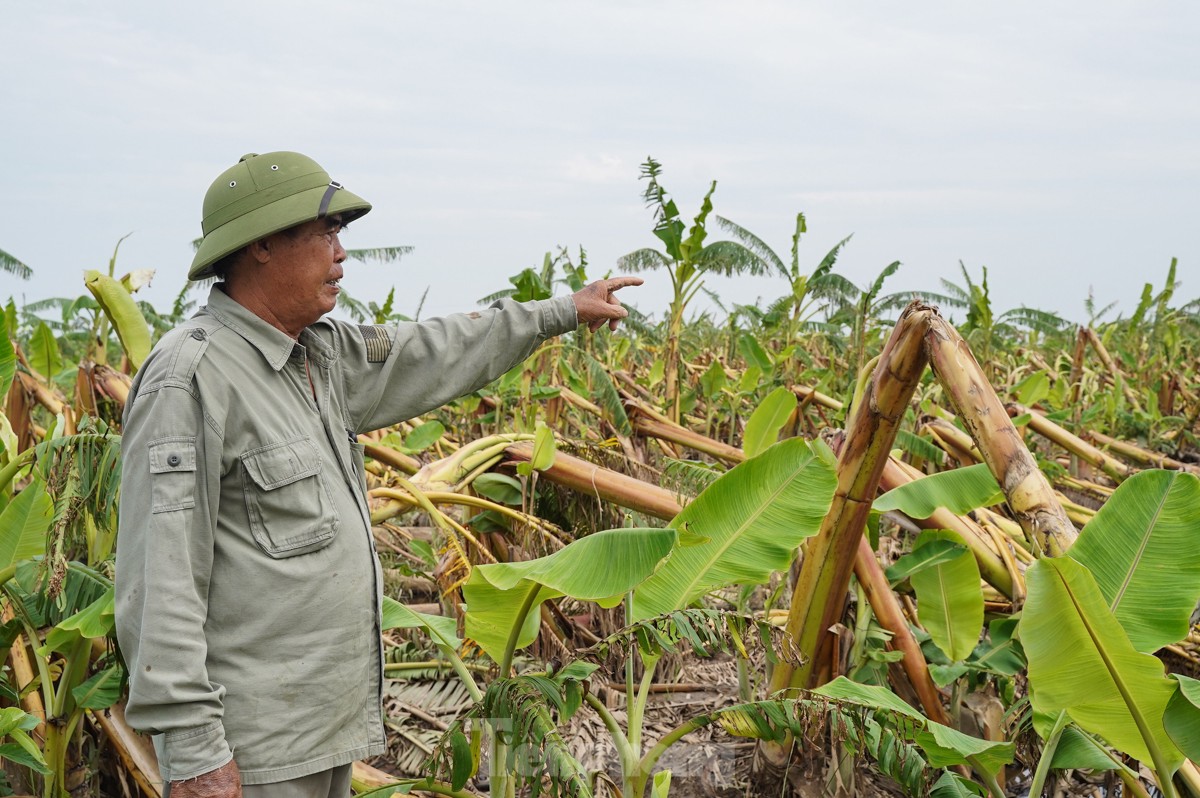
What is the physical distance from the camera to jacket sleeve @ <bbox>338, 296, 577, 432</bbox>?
99.7 inches

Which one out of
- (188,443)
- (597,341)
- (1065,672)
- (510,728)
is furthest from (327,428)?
(597,341)

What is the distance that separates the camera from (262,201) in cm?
214

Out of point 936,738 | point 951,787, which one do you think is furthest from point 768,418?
point 936,738

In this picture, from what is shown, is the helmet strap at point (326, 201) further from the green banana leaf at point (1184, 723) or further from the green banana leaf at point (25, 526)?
the green banana leaf at point (1184, 723)

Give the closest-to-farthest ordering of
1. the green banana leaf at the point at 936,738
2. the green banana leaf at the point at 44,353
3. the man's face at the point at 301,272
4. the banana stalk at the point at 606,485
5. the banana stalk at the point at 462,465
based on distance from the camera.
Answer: the man's face at the point at 301,272, the green banana leaf at the point at 936,738, the banana stalk at the point at 606,485, the banana stalk at the point at 462,465, the green banana leaf at the point at 44,353

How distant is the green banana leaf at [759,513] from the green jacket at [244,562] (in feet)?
2.52

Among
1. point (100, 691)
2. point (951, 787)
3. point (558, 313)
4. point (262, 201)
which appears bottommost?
point (951, 787)

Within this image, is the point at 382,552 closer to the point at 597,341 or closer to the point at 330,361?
the point at 330,361

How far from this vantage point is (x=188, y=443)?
1.93 metres

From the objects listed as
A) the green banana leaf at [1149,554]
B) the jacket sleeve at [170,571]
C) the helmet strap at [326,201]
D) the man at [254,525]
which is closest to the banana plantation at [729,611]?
the green banana leaf at [1149,554]

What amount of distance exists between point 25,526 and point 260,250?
1413mm

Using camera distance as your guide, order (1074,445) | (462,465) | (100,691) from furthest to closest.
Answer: (1074,445) → (462,465) → (100,691)

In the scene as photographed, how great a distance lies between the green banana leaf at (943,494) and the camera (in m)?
2.96

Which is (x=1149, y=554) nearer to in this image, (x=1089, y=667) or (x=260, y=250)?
(x=1089, y=667)
